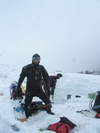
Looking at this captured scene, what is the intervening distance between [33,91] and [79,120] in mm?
1328

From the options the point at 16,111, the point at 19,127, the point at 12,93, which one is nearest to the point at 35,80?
the point at 16,111

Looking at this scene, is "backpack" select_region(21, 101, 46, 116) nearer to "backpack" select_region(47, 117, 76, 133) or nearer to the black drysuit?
the black drysuit

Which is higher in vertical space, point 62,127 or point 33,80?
point 33,80

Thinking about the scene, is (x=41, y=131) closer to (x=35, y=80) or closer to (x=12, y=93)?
(x=35, y=80)

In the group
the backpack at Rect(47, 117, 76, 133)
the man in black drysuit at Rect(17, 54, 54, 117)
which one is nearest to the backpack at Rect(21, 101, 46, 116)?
the man in black drysuit at Rect(17, 54, 54, 117)

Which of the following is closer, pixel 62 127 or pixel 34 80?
pixel 62 127

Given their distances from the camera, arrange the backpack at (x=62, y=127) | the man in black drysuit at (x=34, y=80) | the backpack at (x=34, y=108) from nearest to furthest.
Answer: the backpack at (x=62, y=127), the man in black drysuit at (x=34, y=80), the backpack at (x=34, y=108)

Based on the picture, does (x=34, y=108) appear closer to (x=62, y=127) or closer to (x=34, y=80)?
(x=34, y=80)

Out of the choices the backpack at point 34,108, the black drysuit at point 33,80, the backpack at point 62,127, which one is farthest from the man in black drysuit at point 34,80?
the backpack at point 62,127

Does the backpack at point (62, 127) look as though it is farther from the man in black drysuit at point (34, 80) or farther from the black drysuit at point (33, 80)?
the black drysuit at point (33, 80)

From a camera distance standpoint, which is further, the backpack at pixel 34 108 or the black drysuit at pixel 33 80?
the backpack at pixel 34 108

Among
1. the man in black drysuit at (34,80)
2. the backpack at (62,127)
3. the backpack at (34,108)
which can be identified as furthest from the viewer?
the backpack at (34,108)

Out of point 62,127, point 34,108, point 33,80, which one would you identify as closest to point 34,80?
point 33,80

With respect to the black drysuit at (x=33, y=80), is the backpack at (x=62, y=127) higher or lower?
lower
